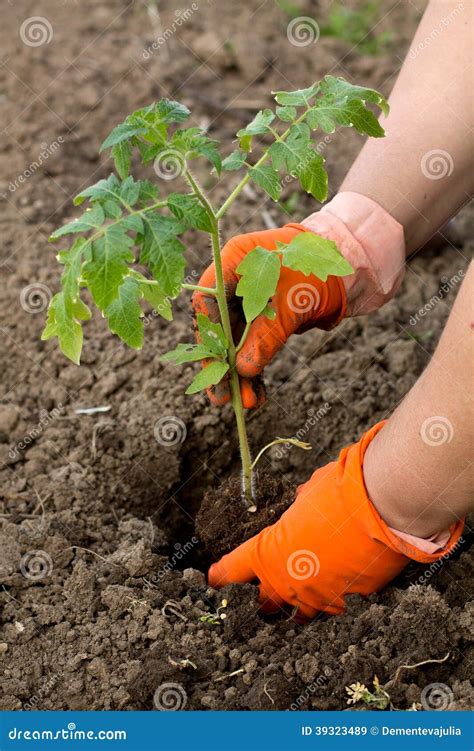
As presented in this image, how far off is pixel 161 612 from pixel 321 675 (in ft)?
1.40

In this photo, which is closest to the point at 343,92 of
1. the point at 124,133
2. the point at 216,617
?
the point at 124,133

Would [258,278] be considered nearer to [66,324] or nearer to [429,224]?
[66,324]

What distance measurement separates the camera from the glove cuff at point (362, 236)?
2.57 m

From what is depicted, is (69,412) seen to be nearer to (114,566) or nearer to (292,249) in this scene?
(114,566)

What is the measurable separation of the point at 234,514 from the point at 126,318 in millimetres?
882

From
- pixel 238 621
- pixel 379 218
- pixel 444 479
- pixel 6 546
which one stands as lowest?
pixel 6 546

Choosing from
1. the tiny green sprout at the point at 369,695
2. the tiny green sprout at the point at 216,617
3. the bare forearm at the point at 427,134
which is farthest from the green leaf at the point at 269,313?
the tiny green sprout at the point at 369,695

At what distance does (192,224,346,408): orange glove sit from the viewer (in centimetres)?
244

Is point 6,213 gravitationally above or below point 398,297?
below

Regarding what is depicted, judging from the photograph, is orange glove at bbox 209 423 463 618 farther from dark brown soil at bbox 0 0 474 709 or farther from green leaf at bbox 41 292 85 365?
green leaf at bbox 41 292 85 365

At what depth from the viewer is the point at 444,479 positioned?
7.14ft

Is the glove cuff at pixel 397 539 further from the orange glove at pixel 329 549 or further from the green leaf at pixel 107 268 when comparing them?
the green leaf at pixel 107 268

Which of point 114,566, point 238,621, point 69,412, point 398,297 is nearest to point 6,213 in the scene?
point 69,412

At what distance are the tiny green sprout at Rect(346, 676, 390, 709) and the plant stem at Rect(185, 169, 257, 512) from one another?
66 centimetres
